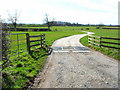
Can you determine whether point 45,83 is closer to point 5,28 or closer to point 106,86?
point 106,86

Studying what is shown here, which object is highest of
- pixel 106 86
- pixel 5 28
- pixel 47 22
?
pixel 47 22

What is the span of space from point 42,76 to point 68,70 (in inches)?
60.6

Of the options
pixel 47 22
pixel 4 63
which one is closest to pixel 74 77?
pixel 4 63

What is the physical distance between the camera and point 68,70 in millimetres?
7246

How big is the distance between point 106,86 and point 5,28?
5093 mm

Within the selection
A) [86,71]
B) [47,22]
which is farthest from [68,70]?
[47,22]

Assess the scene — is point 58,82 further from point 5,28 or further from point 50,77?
point 5,28

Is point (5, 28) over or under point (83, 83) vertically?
over

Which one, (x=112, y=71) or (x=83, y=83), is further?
(x=112, y=71)

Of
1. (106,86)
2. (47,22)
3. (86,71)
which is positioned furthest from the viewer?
(47,22)

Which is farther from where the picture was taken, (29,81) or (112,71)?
(112,71)

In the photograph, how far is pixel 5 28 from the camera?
6156mm

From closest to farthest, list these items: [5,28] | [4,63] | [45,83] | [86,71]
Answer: [45,83] → [5,28] → [4,63] → [86,71]

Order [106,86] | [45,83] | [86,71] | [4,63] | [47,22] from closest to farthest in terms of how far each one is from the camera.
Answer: [106,86] < [45,83] < [4,63] < [86,71] < [47,22]
